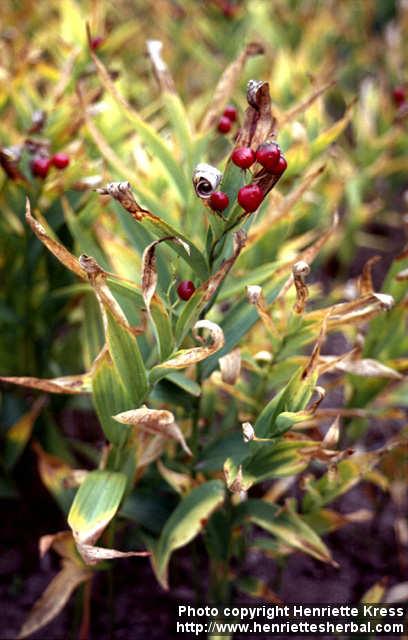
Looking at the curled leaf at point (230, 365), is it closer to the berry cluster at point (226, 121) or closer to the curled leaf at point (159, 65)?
the berry cluster at point (226, 121)

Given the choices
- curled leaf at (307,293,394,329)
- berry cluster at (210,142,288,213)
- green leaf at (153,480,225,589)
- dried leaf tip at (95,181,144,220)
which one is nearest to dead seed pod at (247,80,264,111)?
berry cluster at (210,142,288,213)

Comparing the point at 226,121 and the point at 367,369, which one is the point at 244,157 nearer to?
the point at 226,121

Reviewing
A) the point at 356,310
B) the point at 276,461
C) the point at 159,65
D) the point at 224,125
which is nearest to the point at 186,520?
the point at 276,461

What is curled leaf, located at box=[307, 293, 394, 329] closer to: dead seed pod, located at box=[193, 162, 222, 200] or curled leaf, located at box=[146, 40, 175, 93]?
dead seed pod, located at box=[193, 162, 222, 200]

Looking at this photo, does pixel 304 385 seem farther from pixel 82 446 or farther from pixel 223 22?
pixel 223 22

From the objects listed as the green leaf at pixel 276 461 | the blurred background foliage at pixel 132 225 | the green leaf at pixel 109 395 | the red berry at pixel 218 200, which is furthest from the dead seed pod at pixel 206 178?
the green leaf at pixel 276 461

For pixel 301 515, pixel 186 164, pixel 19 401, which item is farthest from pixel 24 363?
pixel 301 515
